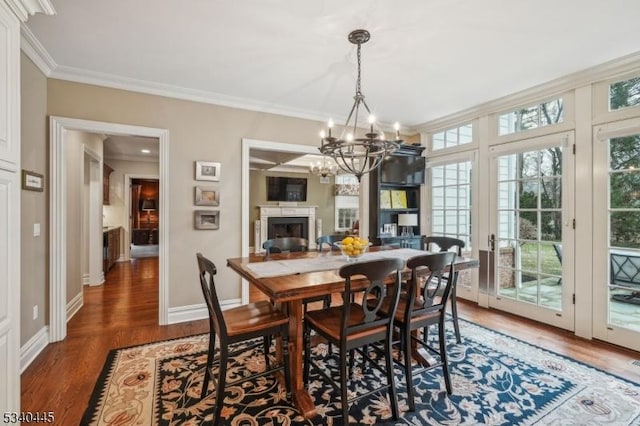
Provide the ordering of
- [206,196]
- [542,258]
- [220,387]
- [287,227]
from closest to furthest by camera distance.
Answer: [220,387], [542,258], [206,196], [287,227]

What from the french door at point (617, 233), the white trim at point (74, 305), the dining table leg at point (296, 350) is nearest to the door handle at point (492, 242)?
the french door at point (617, 233)

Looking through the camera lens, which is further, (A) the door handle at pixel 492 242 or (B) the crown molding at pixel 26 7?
(A) the door handle at pixel 492 242

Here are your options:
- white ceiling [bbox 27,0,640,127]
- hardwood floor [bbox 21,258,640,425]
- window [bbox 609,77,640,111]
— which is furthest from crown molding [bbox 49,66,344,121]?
window [bbox 609,77,640,111]

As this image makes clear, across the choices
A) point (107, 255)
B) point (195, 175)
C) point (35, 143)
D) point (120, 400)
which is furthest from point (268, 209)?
point (120, 400)

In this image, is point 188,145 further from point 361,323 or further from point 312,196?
point 312,196

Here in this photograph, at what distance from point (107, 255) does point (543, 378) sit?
6.75 metres

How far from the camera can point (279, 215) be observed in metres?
8.97

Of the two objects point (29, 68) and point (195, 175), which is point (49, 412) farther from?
point (29, 68)

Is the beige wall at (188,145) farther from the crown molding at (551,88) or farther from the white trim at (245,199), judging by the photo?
the crown molding at (551,88)

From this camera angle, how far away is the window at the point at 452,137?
434cm

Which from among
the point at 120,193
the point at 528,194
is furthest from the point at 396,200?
the point at 120,193

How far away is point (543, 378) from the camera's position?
2.30 metres

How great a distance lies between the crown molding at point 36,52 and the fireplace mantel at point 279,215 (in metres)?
6.12

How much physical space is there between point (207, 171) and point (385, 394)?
290 centimetres
